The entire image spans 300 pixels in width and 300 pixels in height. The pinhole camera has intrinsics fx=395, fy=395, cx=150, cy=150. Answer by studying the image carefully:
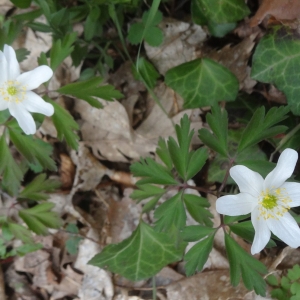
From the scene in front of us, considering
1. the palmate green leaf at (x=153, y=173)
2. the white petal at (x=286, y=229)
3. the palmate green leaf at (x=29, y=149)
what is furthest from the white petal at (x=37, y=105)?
the white petal at (x=286, y=229)

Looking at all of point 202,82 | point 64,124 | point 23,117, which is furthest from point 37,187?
point 202,82

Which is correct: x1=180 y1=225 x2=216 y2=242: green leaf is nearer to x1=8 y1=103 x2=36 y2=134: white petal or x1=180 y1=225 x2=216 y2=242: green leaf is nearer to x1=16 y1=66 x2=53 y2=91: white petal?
Answer: x1=8 y1=103 x2=36 y2=134: white petal

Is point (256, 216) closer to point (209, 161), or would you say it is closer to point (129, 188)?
point (209, 161)

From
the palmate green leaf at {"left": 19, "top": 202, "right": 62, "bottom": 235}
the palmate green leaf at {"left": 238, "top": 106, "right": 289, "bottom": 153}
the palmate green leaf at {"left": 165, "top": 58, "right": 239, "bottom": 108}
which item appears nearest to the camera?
the palmate green leaf at {"left": 238, "top": 106, "right": 289, "bottom": 153}

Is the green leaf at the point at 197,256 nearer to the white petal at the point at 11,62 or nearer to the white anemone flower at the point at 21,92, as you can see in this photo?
the white anemone flower at the point at 21,92

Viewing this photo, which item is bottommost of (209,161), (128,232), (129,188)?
(128,232)

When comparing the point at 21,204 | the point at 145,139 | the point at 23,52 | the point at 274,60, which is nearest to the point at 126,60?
the point at 145,139

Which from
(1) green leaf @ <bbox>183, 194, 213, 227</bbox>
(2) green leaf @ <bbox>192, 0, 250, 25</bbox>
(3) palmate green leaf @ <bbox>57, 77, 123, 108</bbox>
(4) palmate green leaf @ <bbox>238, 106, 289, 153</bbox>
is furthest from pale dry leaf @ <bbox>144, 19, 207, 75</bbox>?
(1) green leaf @ <bbox>183, 194, 213, 227</bbox>
